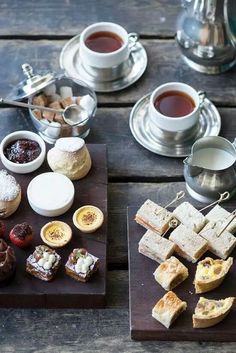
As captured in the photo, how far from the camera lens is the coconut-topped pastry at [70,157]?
148 centimetres

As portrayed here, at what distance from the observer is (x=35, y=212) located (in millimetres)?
1459

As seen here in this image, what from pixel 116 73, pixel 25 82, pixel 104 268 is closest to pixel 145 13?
pixel 116 73

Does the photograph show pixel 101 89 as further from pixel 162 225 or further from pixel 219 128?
pixel 162 225

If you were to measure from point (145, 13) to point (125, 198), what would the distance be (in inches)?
22.8

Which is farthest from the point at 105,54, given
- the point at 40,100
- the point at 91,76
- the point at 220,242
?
the point at 220,242

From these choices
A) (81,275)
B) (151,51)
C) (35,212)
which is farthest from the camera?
(151,51)

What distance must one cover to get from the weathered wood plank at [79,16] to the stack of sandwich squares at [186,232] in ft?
1.93

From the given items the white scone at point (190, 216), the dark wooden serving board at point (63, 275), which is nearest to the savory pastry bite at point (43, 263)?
the dark wooden serving board at point (63, 275)

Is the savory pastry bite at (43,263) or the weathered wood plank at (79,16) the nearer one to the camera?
the savory pastry bite at (43,263)

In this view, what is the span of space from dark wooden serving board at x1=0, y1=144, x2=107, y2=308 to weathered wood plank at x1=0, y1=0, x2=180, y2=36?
50cm

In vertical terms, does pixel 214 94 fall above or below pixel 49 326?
above

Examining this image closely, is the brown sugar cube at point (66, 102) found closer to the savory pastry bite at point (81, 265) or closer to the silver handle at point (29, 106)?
the silver handle at point (29, 106)

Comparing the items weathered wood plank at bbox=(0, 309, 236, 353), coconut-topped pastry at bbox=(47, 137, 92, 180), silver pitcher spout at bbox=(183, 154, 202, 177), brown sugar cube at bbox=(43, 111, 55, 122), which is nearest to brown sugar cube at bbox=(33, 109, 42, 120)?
brown sugar cube at bbox=(43, 111, 55, 122)

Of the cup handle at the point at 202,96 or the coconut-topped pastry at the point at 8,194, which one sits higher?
the cup handle at the point at 202,96
